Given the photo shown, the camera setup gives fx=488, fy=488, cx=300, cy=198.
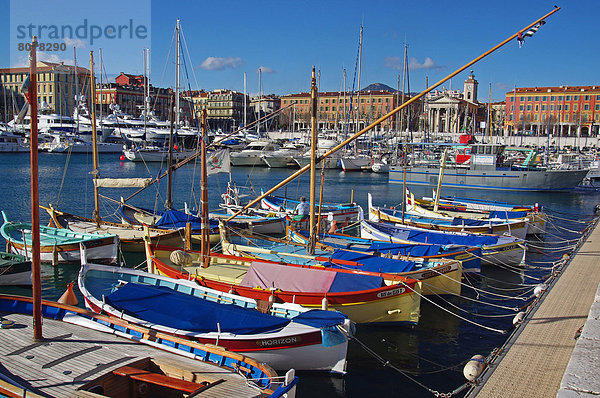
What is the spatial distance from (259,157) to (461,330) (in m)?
78.3

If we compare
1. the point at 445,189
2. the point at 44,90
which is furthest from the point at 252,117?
the point at 445,189

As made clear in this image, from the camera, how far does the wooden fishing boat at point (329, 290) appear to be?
49.7 feet

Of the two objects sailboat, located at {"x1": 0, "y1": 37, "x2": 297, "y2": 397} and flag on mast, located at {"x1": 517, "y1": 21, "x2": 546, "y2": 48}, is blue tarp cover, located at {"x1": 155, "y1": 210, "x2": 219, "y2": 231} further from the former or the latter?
flag on mast, located at {"x1": 517, "y1": 21, "x2": 546, "y2": 48}

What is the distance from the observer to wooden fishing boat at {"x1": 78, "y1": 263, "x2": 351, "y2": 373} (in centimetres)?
1202

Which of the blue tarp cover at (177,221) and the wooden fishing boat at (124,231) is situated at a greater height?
the blue tarp cover at (177,221)

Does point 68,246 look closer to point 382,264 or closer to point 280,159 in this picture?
point 382,264

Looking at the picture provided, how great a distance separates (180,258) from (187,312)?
5.57 m

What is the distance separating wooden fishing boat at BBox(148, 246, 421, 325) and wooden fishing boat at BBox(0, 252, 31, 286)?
7.16 m

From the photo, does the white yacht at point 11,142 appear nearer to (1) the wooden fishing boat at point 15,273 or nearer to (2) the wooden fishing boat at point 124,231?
(2) the wooden fishing boat at point 124,231

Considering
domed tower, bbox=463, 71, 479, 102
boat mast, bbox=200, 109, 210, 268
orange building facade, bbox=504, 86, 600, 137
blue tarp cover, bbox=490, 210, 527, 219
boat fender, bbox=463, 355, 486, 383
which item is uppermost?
domed tower, bbox=463, 71, 479, 102

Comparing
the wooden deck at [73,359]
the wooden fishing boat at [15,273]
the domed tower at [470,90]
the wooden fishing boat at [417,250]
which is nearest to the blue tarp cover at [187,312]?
the wooden deck at [73,359]

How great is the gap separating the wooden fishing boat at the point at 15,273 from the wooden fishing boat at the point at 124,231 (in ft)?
19.6

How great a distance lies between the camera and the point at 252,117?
180500 millimetres

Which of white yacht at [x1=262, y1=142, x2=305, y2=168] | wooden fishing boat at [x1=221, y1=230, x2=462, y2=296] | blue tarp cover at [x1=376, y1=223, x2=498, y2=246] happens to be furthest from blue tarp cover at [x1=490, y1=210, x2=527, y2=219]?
white yacht at [x1=262, y1=142, x2=305, y2=168]
